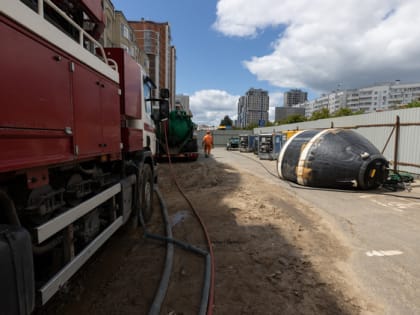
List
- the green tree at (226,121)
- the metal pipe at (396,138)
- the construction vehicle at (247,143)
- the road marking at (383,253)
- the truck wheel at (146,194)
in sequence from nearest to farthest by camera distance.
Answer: the road marking at (383,253) < the truck wheel at (146,194) < the metal pipe at (396,138) < the construction vehicle at (247,143) < the green tree at (226,121)

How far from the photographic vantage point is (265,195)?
704 centimetres

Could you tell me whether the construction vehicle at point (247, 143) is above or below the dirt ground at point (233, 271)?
above

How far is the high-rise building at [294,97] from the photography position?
126125mm

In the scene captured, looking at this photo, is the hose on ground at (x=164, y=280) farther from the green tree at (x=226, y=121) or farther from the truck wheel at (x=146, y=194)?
the green tree at (x=226, y=121)

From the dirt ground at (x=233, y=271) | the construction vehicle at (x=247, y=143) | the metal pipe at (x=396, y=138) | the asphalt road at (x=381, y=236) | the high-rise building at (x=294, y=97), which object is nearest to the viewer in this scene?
the dirt ground at (x=233, y=271)

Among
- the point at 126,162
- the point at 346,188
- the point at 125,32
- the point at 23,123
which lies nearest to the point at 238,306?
the point at 23,123

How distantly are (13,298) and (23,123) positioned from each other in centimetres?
113

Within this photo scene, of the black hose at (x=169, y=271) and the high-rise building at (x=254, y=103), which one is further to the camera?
the high-rise building at (x=254, y=103)

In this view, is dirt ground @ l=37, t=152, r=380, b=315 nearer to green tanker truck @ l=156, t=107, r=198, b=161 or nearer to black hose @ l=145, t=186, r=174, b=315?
black hose @ l=145, t=186, r=174, b=315

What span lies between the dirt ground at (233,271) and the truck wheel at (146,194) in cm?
24

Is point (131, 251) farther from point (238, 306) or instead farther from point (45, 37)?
point (45, 37)

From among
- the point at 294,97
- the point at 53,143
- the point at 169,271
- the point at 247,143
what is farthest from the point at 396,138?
the point at 294,97

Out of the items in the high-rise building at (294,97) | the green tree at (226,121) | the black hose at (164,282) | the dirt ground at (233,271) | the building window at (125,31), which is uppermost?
the high-rise building at (294,97)

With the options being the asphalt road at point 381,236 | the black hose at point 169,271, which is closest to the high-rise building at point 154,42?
the asphalt road at point 381,236
